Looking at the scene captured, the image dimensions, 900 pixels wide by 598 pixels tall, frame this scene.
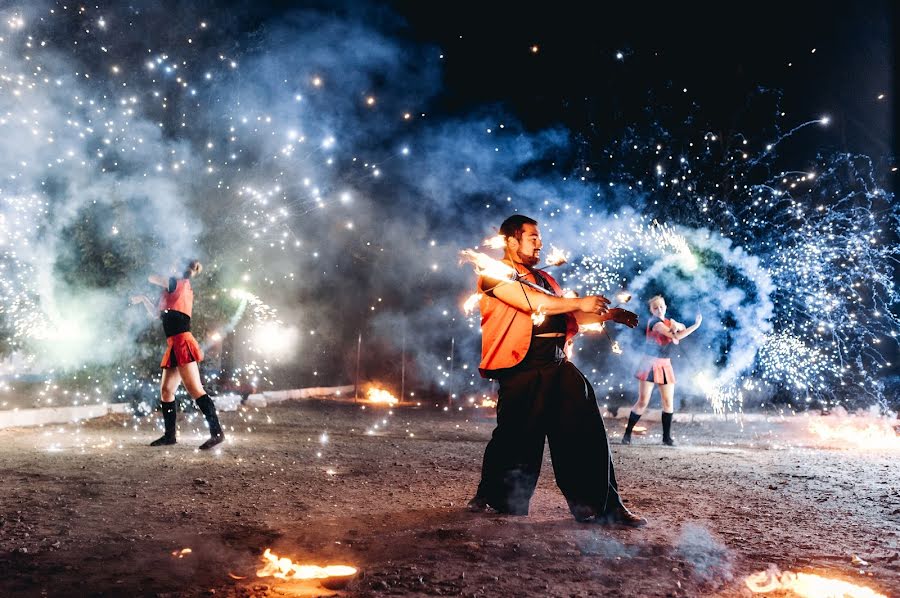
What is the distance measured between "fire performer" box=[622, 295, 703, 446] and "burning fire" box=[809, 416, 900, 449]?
2.56 meters

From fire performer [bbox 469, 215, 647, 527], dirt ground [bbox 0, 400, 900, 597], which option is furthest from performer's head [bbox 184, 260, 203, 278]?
fire performer [bbox 469, 215, 647, 527]

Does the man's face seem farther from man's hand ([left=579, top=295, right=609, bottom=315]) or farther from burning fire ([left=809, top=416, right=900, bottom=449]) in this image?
burning fire ([left=809, top=416, right=900, bottom=449])

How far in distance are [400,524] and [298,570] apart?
954 mm

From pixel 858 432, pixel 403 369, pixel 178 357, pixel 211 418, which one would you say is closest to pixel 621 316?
pixel 211 418

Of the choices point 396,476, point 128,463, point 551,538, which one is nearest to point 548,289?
point 551,538

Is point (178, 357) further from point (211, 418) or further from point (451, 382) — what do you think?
point (451, 382)

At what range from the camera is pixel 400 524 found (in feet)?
12.3

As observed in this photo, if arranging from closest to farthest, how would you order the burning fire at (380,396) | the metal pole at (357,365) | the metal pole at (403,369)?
the burning fire at (380,396), the metal pole at (403,369), the metal pole at (357,365)

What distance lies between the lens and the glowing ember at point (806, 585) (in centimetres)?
269

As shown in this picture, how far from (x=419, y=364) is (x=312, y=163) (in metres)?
7.92

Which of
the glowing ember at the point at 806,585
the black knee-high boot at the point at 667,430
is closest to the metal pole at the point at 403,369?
the black knee-high boot at the point at 667,430

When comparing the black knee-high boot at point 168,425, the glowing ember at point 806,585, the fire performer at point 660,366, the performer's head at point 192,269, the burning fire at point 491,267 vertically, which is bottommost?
the glowing ember at point 806,585

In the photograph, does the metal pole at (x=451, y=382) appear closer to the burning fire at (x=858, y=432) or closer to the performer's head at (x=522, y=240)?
the burning fire at (x=858, y=432)

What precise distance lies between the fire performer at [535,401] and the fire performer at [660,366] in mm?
5077
